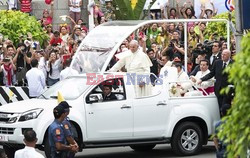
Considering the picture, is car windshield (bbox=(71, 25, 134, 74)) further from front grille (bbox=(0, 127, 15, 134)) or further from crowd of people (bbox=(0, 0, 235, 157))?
front grille (bbox=(0, 127, 15, 134))

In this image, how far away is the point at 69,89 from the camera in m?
17.1

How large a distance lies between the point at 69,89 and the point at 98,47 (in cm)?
272

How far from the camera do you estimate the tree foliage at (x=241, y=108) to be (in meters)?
6.80

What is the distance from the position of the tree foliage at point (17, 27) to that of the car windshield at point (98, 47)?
5754mm

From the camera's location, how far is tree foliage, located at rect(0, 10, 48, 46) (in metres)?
25.7

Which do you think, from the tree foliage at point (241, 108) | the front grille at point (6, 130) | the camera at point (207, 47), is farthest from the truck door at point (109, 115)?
the tree foliage at point (241, 108)

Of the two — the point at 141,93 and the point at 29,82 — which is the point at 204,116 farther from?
the point at 29,82

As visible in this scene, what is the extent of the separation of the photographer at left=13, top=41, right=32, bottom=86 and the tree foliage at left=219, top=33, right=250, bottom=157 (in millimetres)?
16669

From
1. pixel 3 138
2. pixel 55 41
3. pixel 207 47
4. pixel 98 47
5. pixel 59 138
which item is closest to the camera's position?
pixel 59 138

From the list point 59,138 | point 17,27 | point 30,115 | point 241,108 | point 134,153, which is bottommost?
point 134,153

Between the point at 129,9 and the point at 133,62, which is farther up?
the point at 129,9

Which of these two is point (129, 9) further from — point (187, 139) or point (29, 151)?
point (29, 151)

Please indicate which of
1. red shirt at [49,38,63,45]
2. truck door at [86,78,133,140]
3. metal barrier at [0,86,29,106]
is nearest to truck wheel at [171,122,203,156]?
truck door at [86,78,133,140]

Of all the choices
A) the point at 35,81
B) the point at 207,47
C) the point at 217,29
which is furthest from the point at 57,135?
the point at 217,29
